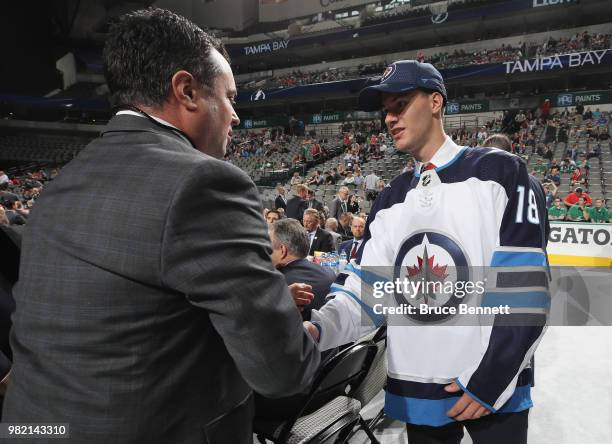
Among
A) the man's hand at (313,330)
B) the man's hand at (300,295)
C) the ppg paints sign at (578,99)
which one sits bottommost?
the man's hand at (313,330)

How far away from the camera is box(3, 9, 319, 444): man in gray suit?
66 cm

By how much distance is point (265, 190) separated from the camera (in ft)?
47.4

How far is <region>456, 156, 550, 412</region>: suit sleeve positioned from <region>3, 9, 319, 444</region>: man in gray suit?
483 millimetres

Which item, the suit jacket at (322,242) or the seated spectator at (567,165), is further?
the seated spectator at (567,165)

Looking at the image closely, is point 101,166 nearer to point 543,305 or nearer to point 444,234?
point 444,234

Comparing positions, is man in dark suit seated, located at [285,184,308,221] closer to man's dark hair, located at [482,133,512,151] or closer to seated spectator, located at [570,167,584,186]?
man's dark hair, located at [482,133,512,151]

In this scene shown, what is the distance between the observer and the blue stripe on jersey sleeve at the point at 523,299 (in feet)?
3.39

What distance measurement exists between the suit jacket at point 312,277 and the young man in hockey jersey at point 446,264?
3.36 ft

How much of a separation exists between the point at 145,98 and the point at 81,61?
33.4 metres

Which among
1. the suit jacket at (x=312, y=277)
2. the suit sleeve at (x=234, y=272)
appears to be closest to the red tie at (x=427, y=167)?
the suit sleeve at (x=234, y=272)

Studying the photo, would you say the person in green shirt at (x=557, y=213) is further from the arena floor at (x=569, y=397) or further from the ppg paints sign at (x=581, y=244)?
the arena floor at (x=569, y=397)

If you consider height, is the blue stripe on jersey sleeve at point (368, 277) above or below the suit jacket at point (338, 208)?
above

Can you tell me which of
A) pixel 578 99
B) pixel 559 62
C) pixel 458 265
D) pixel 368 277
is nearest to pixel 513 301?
pixel 458 265

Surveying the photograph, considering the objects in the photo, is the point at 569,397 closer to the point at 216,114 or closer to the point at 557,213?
the point at 216,114
